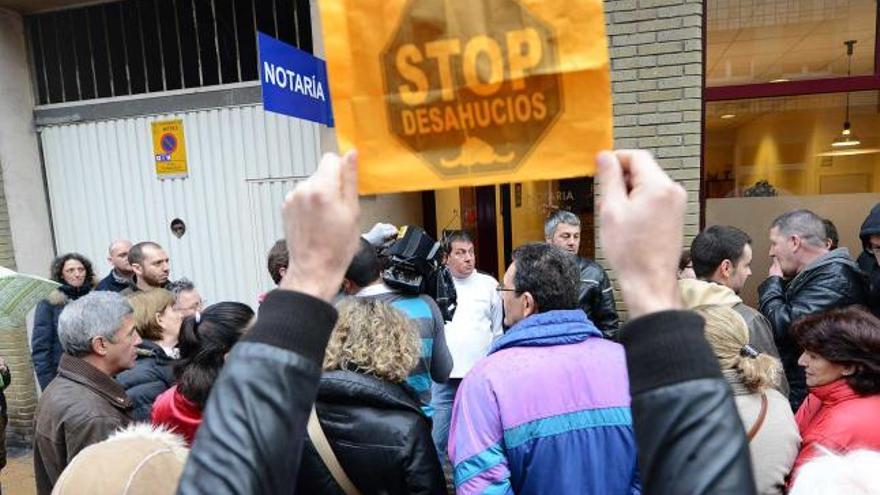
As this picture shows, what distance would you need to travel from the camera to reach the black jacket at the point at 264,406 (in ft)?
2.60

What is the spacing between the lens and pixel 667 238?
2.70 ft

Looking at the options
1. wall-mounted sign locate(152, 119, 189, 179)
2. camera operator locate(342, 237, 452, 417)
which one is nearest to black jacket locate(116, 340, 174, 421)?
camera operator locate(342, 237, 452, 417)

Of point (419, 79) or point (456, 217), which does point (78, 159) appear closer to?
point (456, 217)

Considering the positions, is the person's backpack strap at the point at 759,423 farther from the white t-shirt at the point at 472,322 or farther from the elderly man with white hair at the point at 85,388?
the elderly man with white hair at the point at 85,388

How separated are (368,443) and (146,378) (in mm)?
1525

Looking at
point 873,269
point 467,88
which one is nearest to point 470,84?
point 467,88

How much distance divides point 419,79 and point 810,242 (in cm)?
305

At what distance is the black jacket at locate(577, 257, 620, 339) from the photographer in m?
3.98

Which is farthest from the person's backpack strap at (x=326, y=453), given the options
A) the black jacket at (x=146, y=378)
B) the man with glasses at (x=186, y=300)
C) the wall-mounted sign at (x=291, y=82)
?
the man with glasses at (x=186, y=300)

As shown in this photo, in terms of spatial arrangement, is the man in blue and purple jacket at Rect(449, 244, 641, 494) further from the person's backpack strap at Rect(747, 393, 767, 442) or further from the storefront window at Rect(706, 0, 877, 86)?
the storefront window at Rect(706, 0, 877, 86)

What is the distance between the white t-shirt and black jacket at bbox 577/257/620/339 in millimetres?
661

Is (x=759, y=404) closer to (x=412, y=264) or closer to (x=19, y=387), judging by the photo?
(x=412, y=264)

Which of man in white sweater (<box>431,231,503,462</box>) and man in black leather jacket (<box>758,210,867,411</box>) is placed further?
man in white sweater (<box>431,231,503,462</box>)

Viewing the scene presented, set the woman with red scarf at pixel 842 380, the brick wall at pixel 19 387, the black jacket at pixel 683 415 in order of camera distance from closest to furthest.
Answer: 1. the black jacket at pixel 683 415
2. the woman with red scarf at pixel 842 380
3. the brick wall at pixel 19 387
